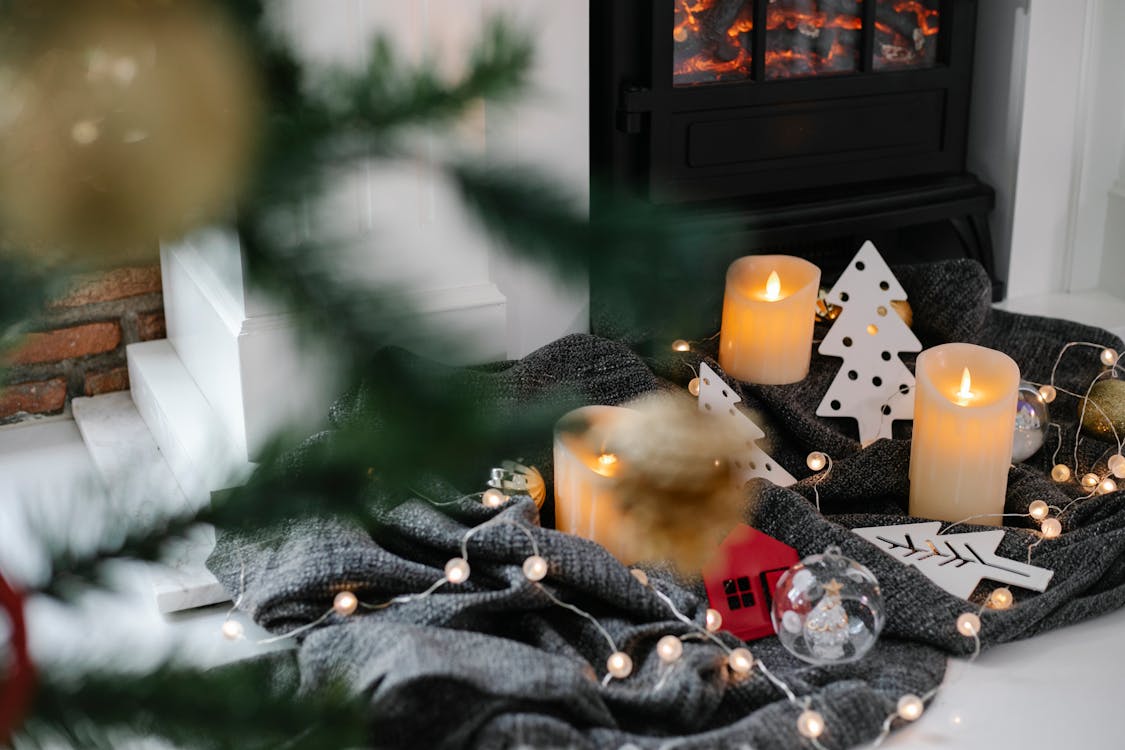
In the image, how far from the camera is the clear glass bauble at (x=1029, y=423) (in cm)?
158

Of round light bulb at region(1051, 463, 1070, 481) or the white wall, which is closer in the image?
round light bulb at region(1051, 463, 1070, 481)

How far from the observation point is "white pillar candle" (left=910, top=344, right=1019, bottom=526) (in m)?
1.42

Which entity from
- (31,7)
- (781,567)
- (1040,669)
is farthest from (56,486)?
(1040,669)

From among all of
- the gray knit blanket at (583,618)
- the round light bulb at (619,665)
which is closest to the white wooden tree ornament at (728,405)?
the gray knit blanket at (583,618)

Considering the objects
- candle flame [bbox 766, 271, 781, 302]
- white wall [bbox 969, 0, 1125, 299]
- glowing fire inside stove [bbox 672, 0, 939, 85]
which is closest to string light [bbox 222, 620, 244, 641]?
→ candle flame [bbox 766, 271, 781, 302]

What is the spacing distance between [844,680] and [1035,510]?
1.29 feet

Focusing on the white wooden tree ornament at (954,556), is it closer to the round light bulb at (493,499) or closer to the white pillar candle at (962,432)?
the white pillar candle at (962,432)

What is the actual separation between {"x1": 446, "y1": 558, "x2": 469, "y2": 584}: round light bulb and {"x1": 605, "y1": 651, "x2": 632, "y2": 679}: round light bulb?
17 cm

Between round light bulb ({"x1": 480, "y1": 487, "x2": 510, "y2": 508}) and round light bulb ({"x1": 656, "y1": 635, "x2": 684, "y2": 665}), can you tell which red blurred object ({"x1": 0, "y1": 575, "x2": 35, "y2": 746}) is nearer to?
round light bulb ({"x1": 656, "y1": 635, "x2": 684, "y2": 665})

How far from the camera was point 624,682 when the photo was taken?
1193 millimetres

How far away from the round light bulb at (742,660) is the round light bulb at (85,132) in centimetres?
94

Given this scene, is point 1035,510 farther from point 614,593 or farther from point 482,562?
point 482,562

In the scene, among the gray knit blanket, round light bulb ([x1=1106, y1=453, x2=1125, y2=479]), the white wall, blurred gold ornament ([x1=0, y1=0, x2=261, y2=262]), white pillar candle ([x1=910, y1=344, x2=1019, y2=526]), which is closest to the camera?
blurred gold ornament ([x1=0, y1=0, x2=261, y2=262])

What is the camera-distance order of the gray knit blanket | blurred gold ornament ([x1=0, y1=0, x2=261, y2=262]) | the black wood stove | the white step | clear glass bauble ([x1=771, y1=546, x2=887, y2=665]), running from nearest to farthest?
blurred gold ornament ([x1=0, y1=0, x2=261, y2=262]) < the white step < the gray knit blanket < clear glass bauble ([x1=771, y1=546, x2=887, y2=665]) < the black wood stove
